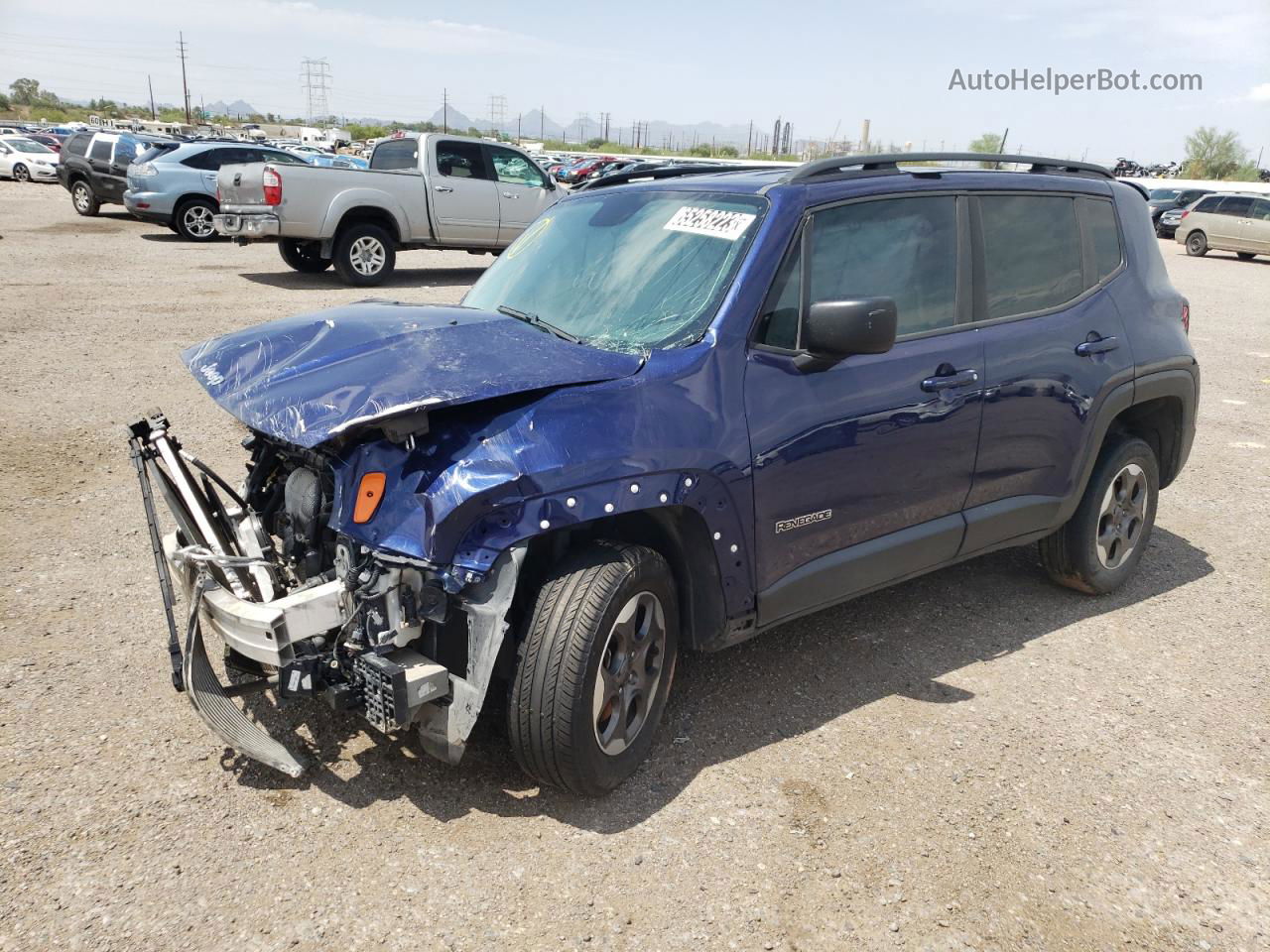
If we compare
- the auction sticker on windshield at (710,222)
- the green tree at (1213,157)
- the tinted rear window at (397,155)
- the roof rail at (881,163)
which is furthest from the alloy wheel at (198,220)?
the green tree at (1213,157)

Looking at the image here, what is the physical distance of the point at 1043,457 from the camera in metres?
4.37

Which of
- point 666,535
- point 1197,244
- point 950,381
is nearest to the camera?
point 666,535

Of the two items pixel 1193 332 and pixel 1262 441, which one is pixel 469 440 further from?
pixel 1193 332

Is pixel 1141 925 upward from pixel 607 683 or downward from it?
downward

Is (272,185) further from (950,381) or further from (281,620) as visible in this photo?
(281,620)

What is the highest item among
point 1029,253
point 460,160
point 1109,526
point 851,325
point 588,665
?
point 460,160

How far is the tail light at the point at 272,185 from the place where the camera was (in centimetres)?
1234

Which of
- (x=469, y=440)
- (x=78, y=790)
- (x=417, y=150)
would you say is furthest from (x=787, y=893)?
(x=417, y=150)

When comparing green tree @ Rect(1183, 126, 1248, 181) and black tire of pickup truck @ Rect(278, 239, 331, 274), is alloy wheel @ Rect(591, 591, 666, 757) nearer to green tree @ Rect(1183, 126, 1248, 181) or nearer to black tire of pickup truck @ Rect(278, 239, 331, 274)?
black tire of pickup truck @ Rect(278, 239, 331, 274)

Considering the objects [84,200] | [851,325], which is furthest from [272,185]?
[84,200]

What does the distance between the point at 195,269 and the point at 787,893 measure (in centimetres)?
1457

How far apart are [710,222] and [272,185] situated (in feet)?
34.0

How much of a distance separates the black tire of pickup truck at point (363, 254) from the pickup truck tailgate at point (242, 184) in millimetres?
1180

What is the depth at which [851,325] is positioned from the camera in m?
3.22
